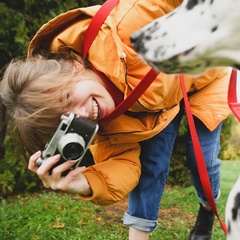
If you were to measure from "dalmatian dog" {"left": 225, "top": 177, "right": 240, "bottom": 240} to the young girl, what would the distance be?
2.48ft

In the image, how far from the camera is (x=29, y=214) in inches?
128

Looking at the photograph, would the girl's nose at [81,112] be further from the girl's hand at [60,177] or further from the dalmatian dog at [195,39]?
the dalmatian dog at [195,39]

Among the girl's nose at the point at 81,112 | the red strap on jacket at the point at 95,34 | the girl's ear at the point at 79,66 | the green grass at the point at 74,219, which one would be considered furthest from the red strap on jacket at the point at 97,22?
the green grass at the point at 74,219

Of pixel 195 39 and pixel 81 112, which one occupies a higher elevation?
pixel 195 39

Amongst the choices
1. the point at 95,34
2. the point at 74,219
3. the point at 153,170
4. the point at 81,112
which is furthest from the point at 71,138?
the point at 74,219

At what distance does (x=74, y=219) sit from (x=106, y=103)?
135 centimetres

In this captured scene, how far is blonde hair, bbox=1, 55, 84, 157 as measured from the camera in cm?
Answer: 205

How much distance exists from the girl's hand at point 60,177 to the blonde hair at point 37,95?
0.49 feet

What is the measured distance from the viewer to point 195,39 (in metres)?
1.31

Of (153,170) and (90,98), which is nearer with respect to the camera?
(90,98)

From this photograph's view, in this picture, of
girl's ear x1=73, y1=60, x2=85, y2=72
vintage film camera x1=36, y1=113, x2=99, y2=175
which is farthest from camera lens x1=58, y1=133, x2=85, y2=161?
girl's ear x1=73, y1=60, x2=85, y2=72

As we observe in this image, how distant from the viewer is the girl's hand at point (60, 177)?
1942 mm

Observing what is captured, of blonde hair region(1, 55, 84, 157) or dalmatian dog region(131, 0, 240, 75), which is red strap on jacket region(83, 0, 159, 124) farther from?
dalmatian dog region(131, 0, 240, 75)

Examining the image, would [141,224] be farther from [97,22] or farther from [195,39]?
[195,39]
